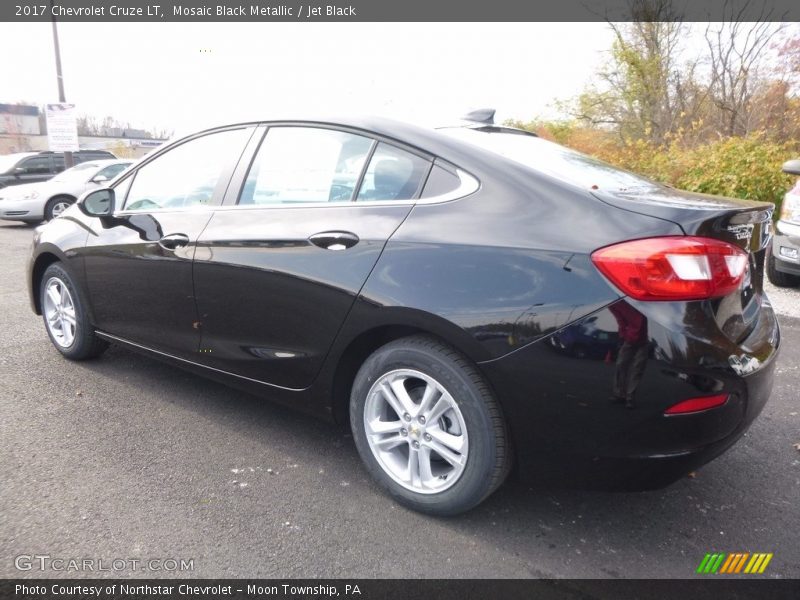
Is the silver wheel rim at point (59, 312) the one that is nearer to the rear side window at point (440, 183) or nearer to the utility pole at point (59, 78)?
the rear side window at point (440, 183)

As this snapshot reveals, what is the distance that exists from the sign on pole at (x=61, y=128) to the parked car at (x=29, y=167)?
Result: 35 centimetres

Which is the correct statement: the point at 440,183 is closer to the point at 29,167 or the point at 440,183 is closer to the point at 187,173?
the point at 187,173

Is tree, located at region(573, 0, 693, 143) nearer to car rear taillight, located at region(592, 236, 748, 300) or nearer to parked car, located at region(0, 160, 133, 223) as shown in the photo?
parked car, located at region(0, 160, 133, 223)

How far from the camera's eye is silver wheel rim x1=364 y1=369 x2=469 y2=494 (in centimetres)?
230

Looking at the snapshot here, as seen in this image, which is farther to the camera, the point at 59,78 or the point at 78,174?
the point at 59,78

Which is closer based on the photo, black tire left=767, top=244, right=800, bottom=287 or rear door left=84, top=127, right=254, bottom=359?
rear door left=84, top=127, right=254, bottom=359

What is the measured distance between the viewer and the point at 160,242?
3223mm

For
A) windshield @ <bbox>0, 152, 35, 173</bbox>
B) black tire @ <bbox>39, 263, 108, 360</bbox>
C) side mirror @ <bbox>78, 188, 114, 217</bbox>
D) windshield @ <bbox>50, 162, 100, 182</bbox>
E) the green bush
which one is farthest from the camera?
windshield @ <bbox>0, 152, 35, 173</bbox>

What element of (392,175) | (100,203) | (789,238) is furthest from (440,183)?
(789,238)

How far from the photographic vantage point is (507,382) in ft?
6.89

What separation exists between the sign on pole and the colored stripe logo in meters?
19.4

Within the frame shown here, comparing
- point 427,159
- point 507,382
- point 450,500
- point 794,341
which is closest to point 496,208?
point 427,159

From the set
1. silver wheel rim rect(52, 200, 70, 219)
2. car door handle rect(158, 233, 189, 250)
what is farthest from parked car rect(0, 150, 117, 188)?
car door handle rect(158, 233, 189, 250)

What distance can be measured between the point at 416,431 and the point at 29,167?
17127 millimetres
